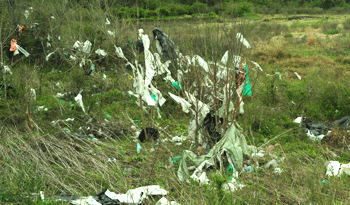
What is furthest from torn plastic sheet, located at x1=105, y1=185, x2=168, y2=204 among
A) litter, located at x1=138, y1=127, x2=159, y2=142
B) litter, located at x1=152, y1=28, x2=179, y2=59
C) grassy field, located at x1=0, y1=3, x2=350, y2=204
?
litter, located at x1=152, y1=28, x2=179, y2=59

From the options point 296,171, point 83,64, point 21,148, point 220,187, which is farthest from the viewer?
point 83,64

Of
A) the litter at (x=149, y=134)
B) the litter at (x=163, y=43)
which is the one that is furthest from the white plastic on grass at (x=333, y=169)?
the litter at (x=163, y=43)

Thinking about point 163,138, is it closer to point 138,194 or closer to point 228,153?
point 228,153

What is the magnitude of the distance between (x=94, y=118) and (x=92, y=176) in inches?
75.8

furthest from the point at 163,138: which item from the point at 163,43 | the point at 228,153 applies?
the point at 228,153

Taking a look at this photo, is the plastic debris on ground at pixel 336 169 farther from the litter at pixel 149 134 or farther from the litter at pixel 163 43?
the litter at pixel 163 43

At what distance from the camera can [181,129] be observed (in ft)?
16.4

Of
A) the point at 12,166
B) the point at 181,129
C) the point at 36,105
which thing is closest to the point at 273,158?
the point at 181,129

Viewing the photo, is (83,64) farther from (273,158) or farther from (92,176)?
(273,158)

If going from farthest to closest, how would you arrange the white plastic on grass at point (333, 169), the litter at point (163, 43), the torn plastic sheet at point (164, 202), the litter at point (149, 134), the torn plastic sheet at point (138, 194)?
the litter at point (163, 43)
the litter at point (149, 134)
the white plastic on grass at point (333, 169)
the torn plastic sheet at point (138, 194)
the torn plastic sheet at point (164, 202)

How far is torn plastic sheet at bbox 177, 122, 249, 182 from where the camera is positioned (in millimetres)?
3080

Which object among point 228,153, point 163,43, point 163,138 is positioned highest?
point 163,43

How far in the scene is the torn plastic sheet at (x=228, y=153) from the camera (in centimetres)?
308

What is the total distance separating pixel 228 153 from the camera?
312 cm
